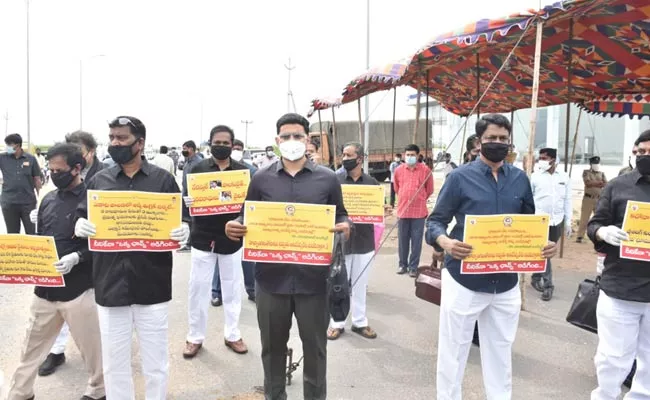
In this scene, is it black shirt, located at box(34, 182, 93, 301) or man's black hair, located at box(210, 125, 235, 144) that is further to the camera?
man's black hair, located at box(210, 125, 235, 144)

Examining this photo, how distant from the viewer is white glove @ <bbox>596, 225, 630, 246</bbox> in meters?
2.78

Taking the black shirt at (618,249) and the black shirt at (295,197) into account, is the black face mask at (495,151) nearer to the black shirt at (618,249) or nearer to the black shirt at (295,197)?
the black shirt at (618,249)

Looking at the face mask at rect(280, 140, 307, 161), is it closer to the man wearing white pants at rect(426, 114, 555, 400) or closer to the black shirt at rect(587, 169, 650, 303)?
the man wearing white pants at rect(426, 114, 555, 400)

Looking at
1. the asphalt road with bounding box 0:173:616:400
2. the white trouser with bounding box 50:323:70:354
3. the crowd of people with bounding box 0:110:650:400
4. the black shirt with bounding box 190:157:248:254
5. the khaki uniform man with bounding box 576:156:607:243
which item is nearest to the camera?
the crowd of people with bounding box 0:110:650:400

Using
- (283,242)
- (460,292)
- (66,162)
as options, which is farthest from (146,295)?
(460,292)

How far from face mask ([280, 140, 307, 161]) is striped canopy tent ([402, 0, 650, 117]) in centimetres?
293

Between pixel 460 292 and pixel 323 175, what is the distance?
1.14 meters

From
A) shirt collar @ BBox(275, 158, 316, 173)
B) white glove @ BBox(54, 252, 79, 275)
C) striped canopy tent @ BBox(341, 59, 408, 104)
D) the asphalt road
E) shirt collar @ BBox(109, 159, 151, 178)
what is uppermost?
striped canopy tent @ BBox(341, 59, 408, 104)

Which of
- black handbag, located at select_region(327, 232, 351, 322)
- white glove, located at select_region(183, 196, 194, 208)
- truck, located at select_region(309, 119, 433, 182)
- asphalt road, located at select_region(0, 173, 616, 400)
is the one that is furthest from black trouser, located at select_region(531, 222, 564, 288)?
truck, located at select_region(309, 119, 433, 182)

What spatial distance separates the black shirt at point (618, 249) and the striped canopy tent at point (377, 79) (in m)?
3.73

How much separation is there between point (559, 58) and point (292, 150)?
17.0 feet

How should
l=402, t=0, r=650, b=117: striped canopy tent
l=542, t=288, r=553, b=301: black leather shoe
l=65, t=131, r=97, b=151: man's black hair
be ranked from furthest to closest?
l=542, t=288, r=553, b=301: black leather shoe < l=65, t=131, r=97, b=151: man's black hair < l=402, t=0, r=650, b=117: striped canopy tent

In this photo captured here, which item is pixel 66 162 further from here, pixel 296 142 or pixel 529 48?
pixel 529 48

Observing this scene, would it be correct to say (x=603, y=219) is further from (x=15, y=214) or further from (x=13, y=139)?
(x=15, y=214)
